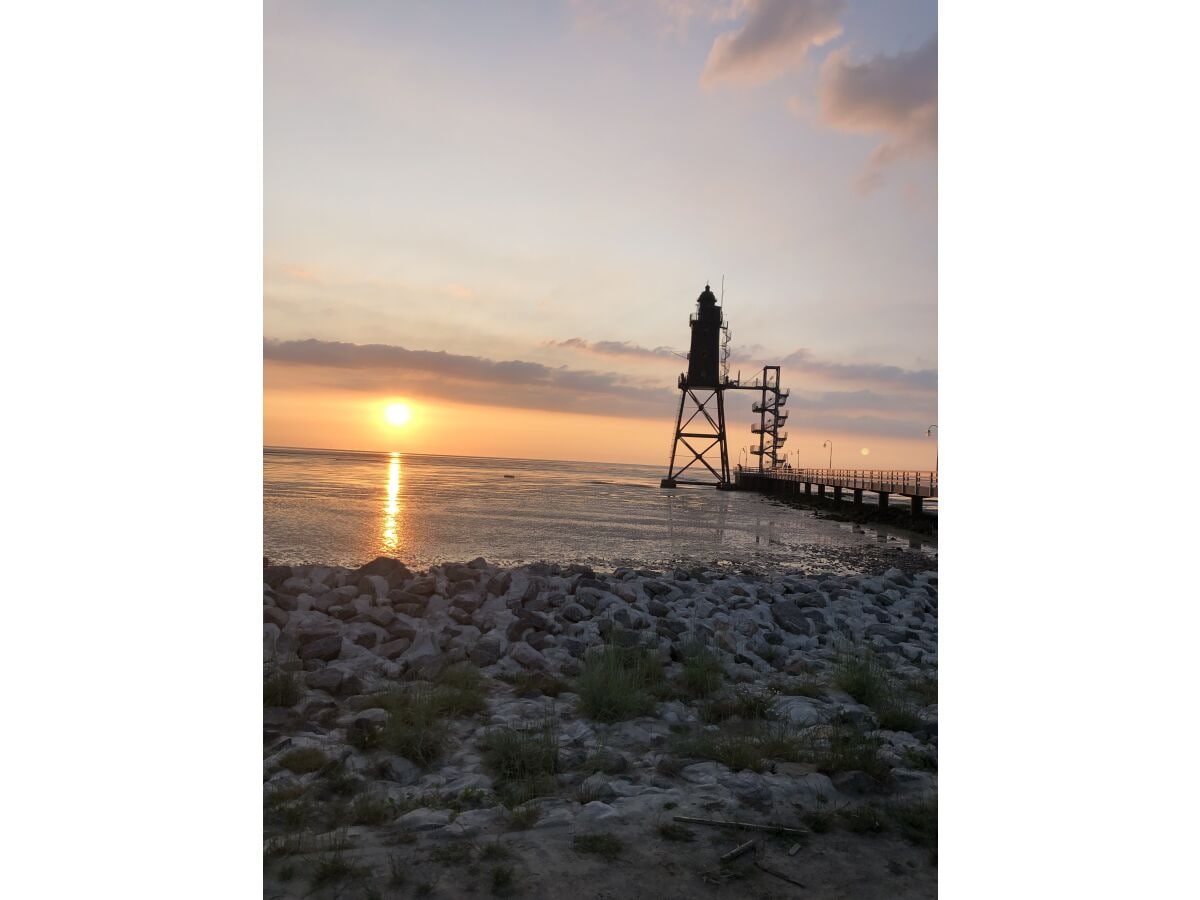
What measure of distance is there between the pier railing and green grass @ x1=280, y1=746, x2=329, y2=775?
75.5 feet

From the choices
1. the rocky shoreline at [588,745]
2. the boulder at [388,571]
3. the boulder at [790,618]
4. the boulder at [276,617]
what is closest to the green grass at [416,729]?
the rocky shoreline at [588,745]

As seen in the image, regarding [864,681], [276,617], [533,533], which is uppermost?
[276,617]

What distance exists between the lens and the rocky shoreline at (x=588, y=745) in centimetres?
268

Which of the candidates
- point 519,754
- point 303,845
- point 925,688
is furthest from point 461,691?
point 925,688

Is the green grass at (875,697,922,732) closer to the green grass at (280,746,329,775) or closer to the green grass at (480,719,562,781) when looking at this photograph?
the green grass at (480,719,562,781)

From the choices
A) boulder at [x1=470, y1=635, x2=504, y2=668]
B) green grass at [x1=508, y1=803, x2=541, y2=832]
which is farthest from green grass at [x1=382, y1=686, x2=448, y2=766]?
boulder at [x1=470, y1=635, x2=504, y2=668]

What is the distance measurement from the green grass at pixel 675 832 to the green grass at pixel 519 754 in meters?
0.82

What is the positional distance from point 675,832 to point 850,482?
3160 centimetres

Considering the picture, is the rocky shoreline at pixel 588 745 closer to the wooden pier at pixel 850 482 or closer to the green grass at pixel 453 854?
the green grass at pixel 453 854

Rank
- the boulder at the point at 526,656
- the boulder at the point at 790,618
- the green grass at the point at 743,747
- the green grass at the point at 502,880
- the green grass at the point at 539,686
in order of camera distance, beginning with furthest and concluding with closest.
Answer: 1. the boulder at the point at 790,618
2. the boulder at the point at 526,656
3. the green grass at the point at 539,686
4. the green grass at the point at 743,747
5. the green grass at the point at 502,880

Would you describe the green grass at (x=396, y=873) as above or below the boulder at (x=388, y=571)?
below

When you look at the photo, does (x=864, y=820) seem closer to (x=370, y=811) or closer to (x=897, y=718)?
(x=897, y=718)

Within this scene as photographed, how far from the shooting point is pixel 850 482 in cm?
3269
